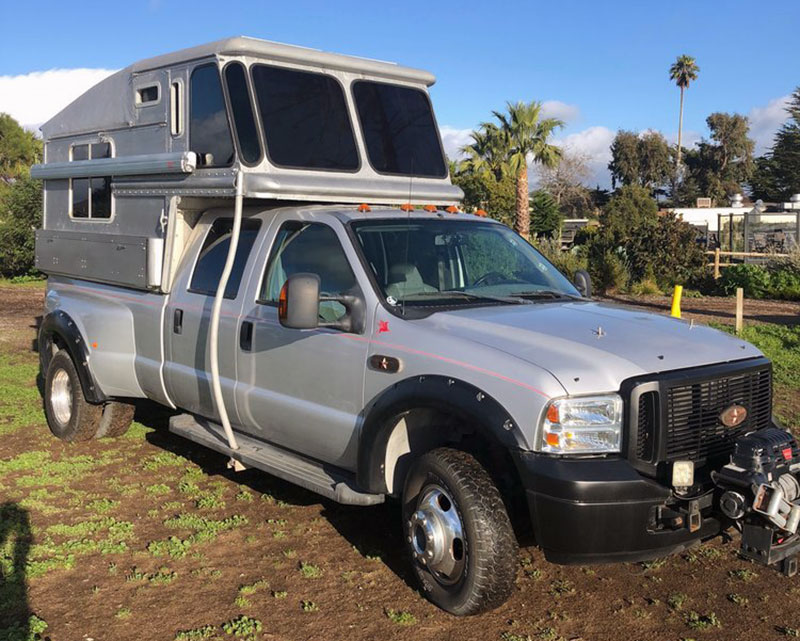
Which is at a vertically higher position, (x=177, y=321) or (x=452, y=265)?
(x=452, y=265)

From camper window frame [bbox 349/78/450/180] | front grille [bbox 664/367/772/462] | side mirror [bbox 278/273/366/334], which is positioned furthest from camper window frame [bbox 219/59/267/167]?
front grille [bbox 664/367/772/462]

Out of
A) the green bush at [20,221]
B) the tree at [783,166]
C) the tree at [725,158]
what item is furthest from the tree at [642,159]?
the green bush at [20,221]

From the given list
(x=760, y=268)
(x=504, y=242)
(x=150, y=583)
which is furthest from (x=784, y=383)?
(x=760, y=268)

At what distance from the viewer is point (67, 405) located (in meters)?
7.36

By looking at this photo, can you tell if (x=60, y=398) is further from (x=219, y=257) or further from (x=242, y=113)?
(x=242, y=113)

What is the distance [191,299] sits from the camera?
19.4ft

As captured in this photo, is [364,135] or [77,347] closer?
[364,135]

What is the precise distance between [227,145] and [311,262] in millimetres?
1095

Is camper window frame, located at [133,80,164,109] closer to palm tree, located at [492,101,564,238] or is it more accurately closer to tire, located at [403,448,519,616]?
tire, located at [403,448,519,616]

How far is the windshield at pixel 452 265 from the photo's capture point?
484cm

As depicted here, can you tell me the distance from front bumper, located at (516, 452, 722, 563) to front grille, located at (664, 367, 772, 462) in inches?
11.3

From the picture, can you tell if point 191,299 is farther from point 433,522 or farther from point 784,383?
point 784,383

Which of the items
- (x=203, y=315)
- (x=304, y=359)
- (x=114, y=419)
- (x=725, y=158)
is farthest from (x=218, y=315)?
(x=725, y=158)

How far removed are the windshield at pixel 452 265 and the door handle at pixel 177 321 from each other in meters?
1.67
